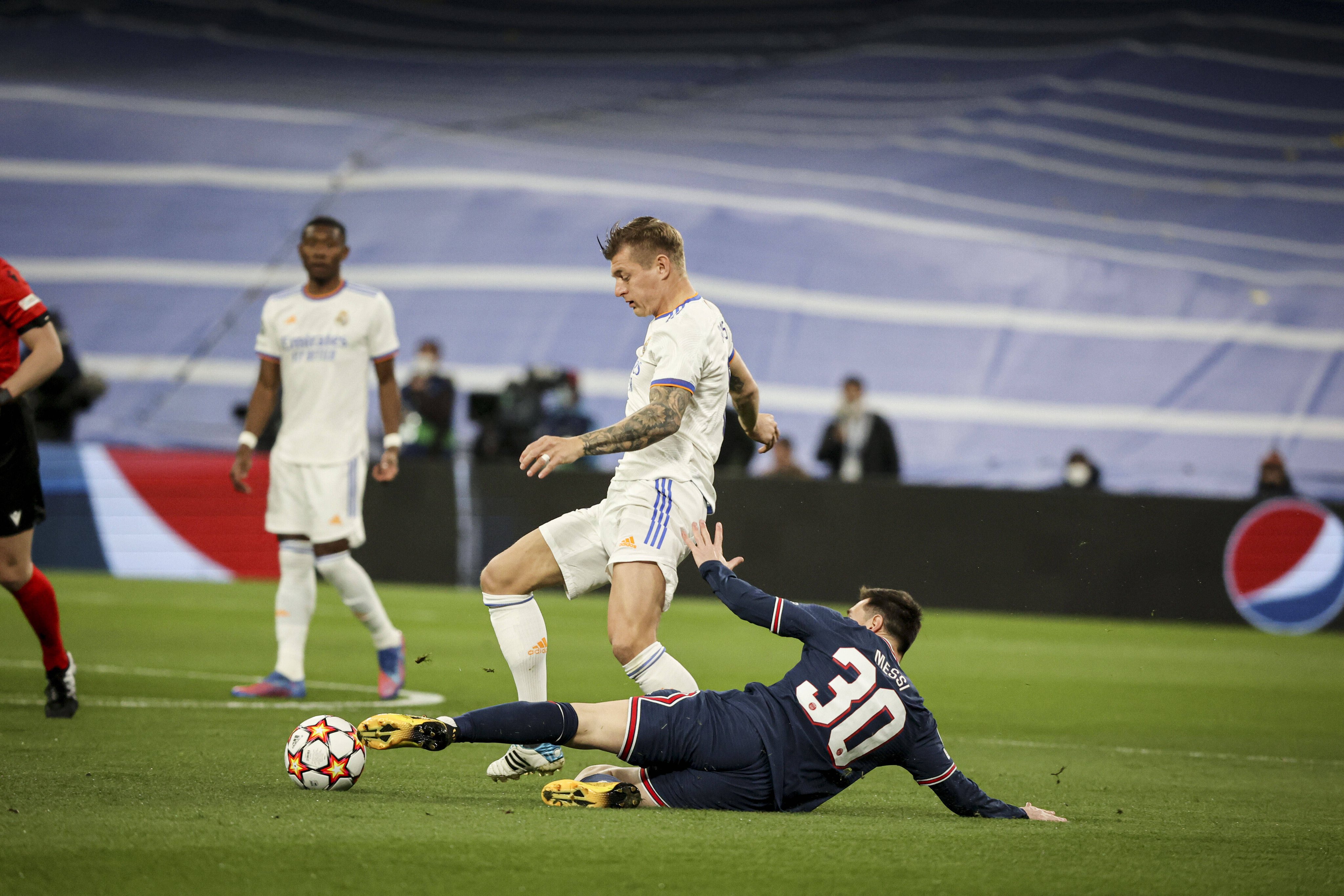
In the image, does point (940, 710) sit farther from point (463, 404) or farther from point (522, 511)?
point (463, 404)

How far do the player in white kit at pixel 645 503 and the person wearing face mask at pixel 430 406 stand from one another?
35.1ft

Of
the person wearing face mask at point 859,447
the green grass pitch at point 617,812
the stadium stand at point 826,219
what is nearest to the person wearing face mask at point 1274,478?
the stadium stand at point 826,219

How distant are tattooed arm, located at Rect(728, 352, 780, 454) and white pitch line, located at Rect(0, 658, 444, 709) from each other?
2.48 meters

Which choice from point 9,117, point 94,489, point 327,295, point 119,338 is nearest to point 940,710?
point 327,295

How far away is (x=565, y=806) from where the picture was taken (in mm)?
4844

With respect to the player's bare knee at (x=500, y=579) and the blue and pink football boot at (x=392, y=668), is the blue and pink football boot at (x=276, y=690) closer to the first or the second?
the blue and pink football boot at (x=392, y=668)

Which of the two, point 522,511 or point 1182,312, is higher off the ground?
point 1182,312

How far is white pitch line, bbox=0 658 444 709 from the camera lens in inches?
282

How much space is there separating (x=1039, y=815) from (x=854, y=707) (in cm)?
72

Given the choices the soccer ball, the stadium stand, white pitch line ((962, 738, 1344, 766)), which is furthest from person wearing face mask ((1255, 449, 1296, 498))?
the soccer ball

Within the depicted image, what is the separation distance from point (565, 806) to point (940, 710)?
4.19 metres

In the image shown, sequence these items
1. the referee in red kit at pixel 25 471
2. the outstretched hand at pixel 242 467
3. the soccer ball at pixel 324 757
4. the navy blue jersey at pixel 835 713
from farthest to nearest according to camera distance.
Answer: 1. the outstretched hand at pixel 242 467
2. the referee in red kit at pixel 25 471
3. the soccer ball at pixel 324 757
4. the navy blue jersey at pixel 835 713

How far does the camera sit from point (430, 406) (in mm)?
16281

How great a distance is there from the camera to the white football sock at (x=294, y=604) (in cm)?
776
